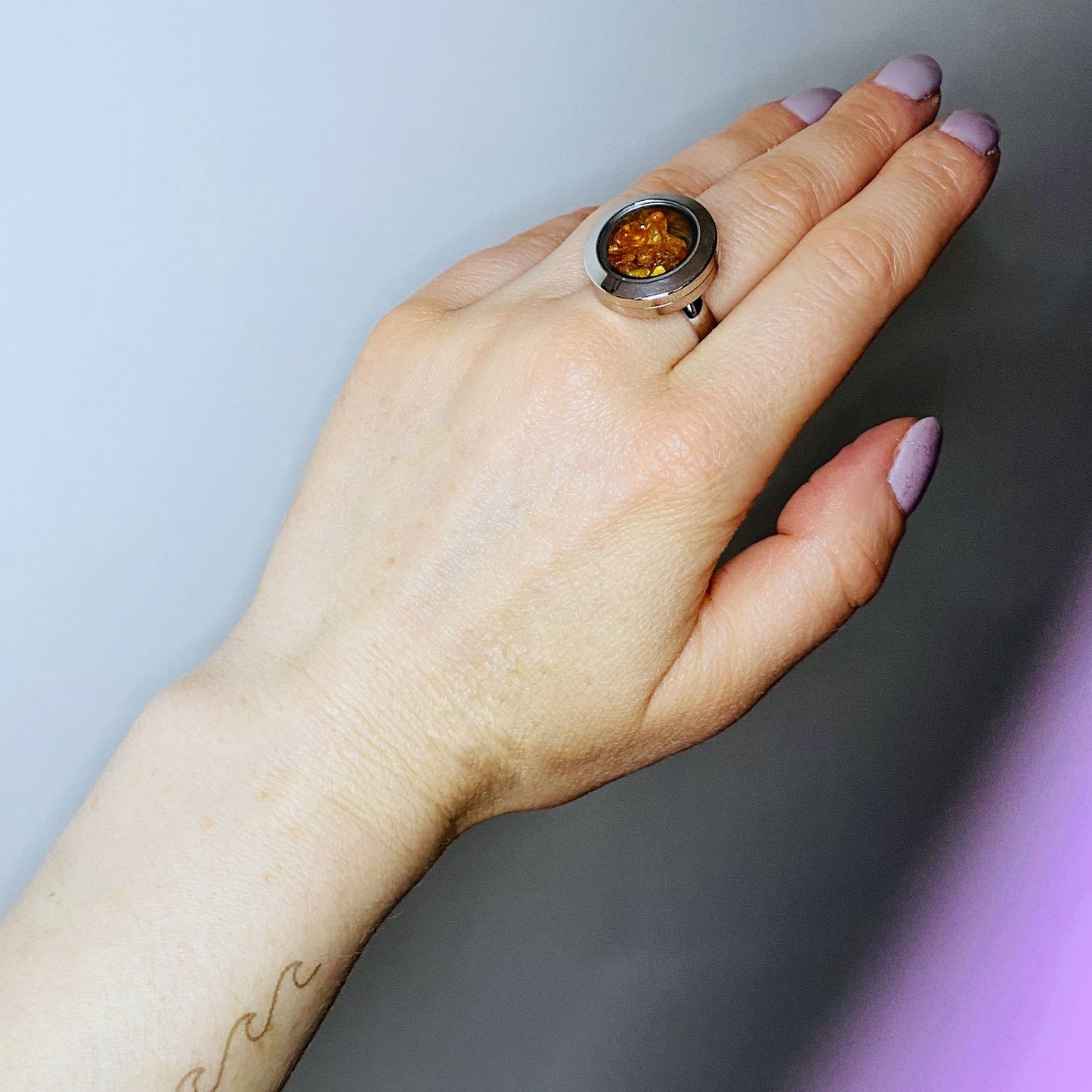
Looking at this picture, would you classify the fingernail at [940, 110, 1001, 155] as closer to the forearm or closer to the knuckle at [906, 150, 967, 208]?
the knuckle at [906, 150, 967, 208]

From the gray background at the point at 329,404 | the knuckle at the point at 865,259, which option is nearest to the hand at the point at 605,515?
the knuckle at the point at 865,259

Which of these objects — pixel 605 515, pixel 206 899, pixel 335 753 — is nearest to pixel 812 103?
pixel 605 515

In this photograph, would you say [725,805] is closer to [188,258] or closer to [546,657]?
[546,657]

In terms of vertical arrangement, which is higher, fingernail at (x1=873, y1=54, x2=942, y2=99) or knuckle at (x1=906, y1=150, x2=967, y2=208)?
fingernail at (x1=873, y1=54, x2=942, y2=99)

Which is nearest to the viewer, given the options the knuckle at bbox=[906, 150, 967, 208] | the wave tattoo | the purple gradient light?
the purple gradient light

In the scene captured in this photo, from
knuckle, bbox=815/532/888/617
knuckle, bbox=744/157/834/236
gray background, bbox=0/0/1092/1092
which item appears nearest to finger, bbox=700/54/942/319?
knuckle, bbox=744/157/834/236

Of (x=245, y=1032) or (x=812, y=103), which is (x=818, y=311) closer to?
(x=812, y=103)
